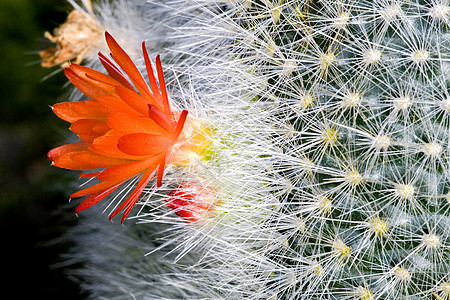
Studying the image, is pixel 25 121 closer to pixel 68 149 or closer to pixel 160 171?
pixel 68 149

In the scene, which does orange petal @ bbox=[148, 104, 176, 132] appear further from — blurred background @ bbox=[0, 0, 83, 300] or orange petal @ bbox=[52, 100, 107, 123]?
blurred background @ bbox=[0, 0, 83, 300]

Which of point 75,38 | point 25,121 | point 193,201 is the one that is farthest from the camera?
point 25,121

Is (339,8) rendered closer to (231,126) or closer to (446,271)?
(231,126)

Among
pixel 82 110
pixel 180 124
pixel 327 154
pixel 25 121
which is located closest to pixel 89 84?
pixel 82 110

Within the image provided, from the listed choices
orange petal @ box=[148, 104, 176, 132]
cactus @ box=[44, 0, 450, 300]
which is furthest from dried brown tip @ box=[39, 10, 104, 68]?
orange petal @ box=[148, 104, 176, 132]

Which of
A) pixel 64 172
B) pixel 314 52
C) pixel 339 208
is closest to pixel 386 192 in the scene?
pixel 339 208

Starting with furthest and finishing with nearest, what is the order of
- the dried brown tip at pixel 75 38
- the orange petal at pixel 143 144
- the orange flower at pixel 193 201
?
1. the dried brown tip at pixel 75 38
2. the orange flower at pixel 193 201
3. the orange petal at pixel 143 144

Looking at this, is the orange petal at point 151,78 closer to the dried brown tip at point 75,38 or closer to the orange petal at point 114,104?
the orange petal at point 114,104

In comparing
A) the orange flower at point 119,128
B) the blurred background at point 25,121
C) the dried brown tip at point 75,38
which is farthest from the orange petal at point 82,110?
the blurred background at point 25,121
